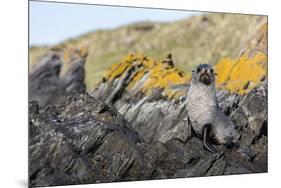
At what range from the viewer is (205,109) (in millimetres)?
9391

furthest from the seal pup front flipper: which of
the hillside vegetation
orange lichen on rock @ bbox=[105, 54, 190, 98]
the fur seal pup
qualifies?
the hillside vegetation

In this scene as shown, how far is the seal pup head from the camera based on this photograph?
937 centimetres

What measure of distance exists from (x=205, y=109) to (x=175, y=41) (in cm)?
116

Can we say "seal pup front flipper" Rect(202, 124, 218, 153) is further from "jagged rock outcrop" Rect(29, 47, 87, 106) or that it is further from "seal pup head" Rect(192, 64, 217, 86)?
"jagged rock outcrop" Rect(29, 47, 87, 106)

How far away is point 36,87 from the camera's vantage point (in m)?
8.55

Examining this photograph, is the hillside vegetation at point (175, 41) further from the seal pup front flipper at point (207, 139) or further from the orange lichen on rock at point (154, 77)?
the seal pup front flipper at point (207, 139)

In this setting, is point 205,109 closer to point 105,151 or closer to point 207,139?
point 207,139

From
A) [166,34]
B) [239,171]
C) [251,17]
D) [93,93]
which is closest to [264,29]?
[251,17]

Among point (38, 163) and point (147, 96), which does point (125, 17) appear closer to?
point (147, 96)

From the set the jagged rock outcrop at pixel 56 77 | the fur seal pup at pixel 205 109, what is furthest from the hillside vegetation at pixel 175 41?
the fur seal pup at pixel 205 109

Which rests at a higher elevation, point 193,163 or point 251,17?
point 251,17

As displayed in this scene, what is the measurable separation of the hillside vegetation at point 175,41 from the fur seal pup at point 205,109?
0.90 feet

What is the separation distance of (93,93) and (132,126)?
76cm

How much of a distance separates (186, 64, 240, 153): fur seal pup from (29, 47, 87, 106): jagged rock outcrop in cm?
167
